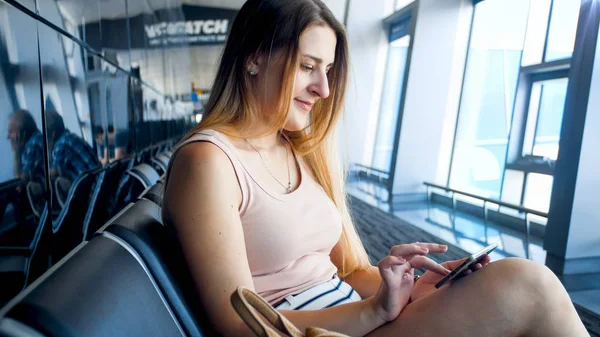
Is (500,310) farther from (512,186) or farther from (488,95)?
(488,95)

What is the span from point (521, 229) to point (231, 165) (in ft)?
13.6

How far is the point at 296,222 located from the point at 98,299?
0.56m

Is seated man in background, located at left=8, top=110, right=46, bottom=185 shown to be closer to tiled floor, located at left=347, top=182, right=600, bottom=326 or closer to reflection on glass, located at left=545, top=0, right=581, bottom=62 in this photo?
tiled floor, located at left=347, top=182, right=600, bottom=326

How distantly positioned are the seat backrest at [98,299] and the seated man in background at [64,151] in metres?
0.85

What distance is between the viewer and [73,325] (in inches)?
14.4

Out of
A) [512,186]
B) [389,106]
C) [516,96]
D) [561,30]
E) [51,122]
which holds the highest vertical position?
[561,30]

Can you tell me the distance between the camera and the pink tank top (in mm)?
875

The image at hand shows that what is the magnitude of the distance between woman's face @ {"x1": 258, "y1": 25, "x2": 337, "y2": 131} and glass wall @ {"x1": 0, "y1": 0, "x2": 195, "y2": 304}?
670mm

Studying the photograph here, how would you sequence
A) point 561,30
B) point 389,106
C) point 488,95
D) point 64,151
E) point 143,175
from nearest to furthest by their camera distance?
1. point 64,151
2. point 143,175
3. point 561,30
4. point 488,95
5. point 389,106

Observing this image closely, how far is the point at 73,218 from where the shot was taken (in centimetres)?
142

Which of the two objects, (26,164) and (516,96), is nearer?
(26,164)

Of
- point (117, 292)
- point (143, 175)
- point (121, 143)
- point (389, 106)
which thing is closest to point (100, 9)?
point (121, 143)

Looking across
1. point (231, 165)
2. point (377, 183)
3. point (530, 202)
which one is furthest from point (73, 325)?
point (377, 183)

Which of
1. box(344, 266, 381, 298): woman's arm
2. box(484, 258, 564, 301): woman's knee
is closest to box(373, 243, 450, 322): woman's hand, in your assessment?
box(484, 258, 564, 301): woman's knee
